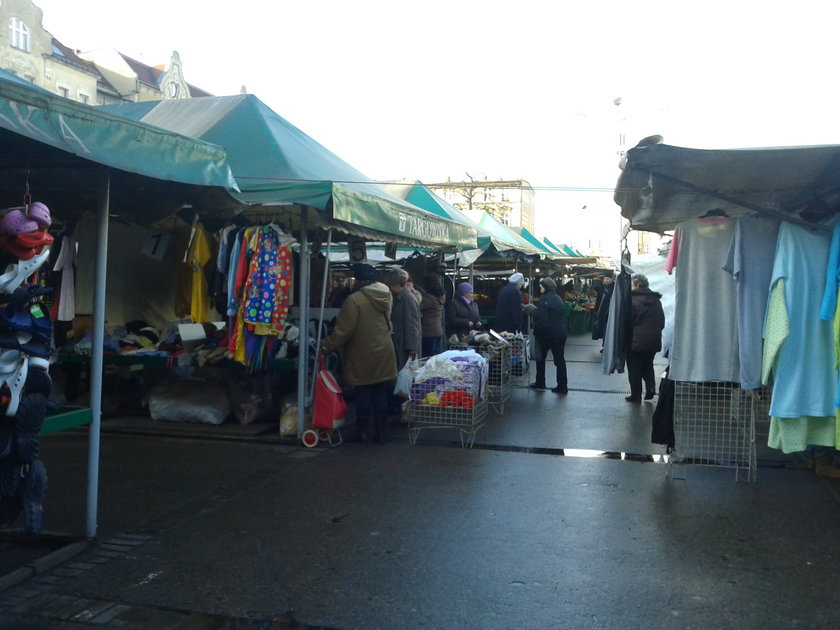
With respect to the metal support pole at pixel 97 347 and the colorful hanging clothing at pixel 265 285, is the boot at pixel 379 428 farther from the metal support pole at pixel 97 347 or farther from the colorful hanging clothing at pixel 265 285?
the metal support pole at pixel 97 347

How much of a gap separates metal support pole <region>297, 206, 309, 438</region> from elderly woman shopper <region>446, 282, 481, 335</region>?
374 centimetres

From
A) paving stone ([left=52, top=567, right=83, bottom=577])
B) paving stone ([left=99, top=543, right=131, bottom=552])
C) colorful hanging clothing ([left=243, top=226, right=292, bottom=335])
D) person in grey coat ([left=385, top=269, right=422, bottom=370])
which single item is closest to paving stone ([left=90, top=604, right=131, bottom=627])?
paving stone ([left=52, top=567, right=83, bottom=577])

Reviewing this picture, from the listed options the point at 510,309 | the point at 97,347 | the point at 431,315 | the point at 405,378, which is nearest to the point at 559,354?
the point at 510,309

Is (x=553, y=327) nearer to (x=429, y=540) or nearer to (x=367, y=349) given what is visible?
(x=367, y=349)

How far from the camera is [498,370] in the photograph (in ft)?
31.9

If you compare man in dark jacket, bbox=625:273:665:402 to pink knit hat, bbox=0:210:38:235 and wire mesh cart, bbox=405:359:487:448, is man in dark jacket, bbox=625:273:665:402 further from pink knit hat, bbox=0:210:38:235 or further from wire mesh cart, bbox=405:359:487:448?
pink knit hat, bbox=0:210:38:235

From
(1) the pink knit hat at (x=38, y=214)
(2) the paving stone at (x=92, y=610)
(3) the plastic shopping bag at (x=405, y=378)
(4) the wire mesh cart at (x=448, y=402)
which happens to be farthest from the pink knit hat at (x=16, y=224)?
(3) the plastic shopping bag at (x=405, y=378)

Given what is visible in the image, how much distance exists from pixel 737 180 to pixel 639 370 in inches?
212

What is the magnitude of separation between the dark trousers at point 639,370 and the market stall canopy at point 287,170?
10.2 ft

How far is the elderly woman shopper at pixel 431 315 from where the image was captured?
1031cm

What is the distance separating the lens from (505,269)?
22.8m

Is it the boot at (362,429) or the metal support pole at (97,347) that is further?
the boot at (362,429)

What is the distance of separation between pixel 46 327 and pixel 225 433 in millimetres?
4142

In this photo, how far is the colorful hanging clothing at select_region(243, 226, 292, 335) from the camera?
23.9ft
